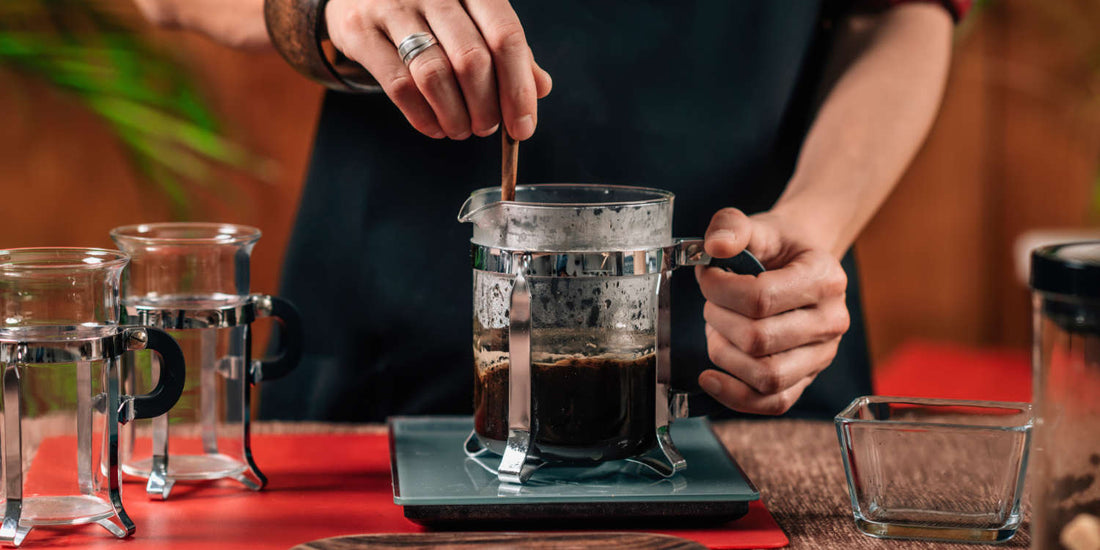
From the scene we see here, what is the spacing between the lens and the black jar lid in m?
0.54

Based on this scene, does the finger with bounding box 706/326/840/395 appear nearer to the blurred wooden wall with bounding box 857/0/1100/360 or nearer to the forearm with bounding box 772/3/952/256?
the forearm with bounding box 772/3/952/256

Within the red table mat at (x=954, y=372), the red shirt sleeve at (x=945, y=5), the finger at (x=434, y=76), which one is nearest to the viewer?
the finger at (x=434, y=76)

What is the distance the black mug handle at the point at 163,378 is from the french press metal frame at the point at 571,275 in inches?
9.0

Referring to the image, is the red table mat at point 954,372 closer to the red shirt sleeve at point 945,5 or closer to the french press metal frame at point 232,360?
the red shirt sleeve at point 945,5

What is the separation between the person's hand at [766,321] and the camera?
826mm

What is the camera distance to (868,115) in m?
1.20

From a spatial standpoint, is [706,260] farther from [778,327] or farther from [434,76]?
[434,76]

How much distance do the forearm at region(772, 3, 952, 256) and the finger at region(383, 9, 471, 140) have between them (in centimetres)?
43

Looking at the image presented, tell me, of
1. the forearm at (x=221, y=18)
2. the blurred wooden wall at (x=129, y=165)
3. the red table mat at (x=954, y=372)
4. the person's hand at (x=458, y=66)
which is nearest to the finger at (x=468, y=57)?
the person's hand at (x=458, y=66)

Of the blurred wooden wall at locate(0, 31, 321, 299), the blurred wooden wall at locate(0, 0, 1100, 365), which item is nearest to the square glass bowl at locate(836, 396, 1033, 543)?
the blurred wooden wall at locate(0, 31, 321, 299)

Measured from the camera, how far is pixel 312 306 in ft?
4.25

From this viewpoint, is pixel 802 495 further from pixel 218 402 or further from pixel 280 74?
pixel 280 74

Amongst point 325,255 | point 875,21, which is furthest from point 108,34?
Result: point 875,21

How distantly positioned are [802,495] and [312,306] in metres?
0.71
